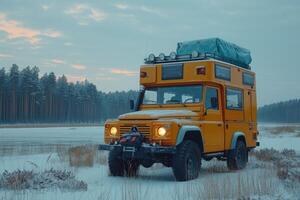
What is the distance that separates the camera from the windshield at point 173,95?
13.0 m

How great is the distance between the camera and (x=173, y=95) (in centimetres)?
1332

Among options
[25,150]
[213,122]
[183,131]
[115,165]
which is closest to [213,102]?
[213,122]

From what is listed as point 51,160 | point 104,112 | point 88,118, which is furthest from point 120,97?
point 51,160

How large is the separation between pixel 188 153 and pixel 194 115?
1261 mm

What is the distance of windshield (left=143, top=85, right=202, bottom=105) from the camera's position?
13.0 m

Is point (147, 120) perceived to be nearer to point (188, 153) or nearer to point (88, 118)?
point (188, 153)

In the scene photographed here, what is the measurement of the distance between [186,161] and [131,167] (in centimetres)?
190

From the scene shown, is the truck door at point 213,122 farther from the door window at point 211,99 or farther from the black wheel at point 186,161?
the black wheel at point 186,161

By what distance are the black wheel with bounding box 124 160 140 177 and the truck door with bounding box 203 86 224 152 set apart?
2.04m

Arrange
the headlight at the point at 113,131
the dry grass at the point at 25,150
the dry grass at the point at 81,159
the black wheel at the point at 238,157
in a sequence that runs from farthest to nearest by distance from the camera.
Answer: the dry grass at the point at 25,150, the dry grass at the point at 81,159, the black wheel at the point at 238,157, the headlight at the point at 113,131

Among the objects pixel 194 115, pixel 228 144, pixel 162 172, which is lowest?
pixel 162 172

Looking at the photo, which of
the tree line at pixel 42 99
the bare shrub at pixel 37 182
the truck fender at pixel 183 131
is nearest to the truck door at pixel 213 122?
the truck fender at pixel 183 131

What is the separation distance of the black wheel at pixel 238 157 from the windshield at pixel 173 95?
2631 mm

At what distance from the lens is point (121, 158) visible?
40.7ft
